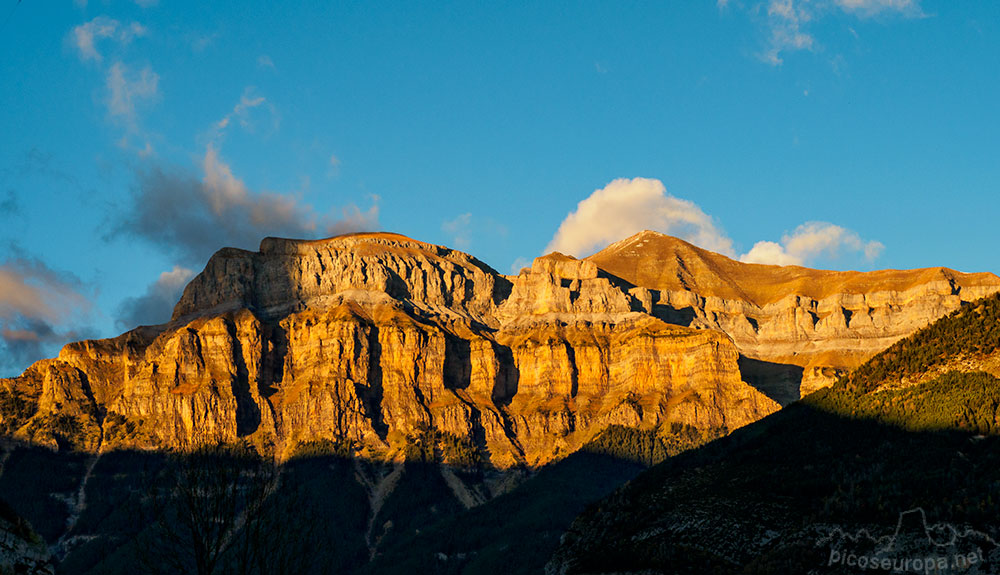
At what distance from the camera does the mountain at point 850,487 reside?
337 ft

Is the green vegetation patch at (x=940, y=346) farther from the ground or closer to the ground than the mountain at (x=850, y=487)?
farther from the ground

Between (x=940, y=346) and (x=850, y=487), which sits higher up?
(x=940, y=346)

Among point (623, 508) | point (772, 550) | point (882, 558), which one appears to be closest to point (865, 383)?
point (623, 508)

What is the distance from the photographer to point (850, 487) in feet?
391

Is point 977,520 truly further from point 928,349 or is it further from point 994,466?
point 928,349

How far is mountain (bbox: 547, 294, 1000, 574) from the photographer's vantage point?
337 feet

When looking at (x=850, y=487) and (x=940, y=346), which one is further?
(x=940, y=346)

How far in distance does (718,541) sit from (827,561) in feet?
61.8

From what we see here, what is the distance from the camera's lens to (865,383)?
155625mm

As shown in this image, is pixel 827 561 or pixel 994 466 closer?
pixel 827 561

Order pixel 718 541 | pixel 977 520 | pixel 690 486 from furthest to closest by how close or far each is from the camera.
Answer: pixel 690 486 → pixel 718 541 → pixel 977 520

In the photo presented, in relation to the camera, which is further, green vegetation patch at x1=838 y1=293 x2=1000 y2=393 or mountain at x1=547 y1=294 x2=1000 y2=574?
green vegetation patch at x1=838 y1=293 x2=1000 y2=393

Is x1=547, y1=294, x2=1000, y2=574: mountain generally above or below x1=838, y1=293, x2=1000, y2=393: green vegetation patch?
below

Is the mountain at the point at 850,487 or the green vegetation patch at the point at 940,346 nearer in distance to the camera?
the mountain at the point at 850,487
